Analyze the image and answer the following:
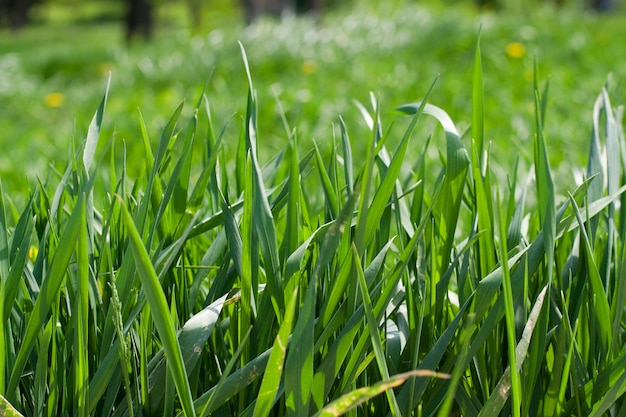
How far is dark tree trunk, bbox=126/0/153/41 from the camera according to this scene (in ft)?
52.9

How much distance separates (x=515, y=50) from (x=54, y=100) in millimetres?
3697

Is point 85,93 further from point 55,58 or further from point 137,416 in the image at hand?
point 137,416

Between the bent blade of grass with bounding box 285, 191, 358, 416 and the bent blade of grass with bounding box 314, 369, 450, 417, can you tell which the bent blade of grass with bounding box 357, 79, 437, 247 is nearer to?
the bent blade of grass with bounding box 285, 191, 358, 416

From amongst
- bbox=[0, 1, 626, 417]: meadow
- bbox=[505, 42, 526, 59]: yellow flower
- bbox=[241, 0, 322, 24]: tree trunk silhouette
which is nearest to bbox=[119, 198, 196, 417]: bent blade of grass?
bbox=[0, 1, 626, 417]: meadow

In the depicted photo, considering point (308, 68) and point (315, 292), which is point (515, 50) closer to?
point (308, 68)

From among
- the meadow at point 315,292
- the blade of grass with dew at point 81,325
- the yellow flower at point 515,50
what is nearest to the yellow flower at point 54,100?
the yellow flower at point 515,50

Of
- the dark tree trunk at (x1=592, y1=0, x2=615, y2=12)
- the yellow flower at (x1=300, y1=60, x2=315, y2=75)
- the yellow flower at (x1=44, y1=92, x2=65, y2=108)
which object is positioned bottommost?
the dark tree trunk at (x1=592, y1=0, x2=615, y2=12)

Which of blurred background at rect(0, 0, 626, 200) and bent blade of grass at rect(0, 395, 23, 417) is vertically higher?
bent blade of grass at rect(0, 395, 23, 417)

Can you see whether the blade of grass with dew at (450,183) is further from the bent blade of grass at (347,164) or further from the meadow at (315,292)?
the bent blade of grass at (347,164)

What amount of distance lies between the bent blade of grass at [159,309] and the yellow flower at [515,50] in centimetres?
560

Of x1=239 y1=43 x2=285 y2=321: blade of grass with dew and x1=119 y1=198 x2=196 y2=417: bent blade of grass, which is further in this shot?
x1=239 y1=43 x2=285 y2=321: blade of grass with dew

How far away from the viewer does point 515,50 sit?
592cm

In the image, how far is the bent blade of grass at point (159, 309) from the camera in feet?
2.22

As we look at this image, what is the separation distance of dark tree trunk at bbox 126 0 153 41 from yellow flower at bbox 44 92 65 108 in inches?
424
